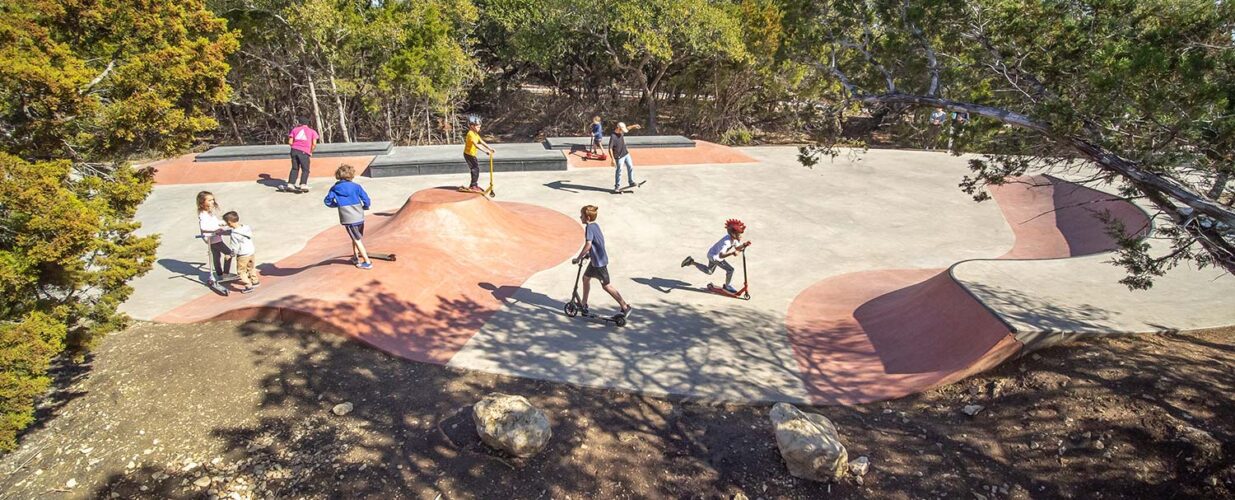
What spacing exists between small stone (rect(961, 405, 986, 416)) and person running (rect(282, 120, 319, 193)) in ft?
45.9

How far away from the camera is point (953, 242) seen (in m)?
11.9

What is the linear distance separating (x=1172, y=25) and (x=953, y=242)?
24.2 ft

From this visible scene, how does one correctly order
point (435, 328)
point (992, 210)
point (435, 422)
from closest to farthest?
point (435, 422) < point (435, 328) < point (992, 210)

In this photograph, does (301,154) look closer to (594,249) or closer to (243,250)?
(243,250)

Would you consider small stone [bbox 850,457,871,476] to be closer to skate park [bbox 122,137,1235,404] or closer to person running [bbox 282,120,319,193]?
skate park [bbox 122,137,1235,404]

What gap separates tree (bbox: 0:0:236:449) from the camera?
170 inches

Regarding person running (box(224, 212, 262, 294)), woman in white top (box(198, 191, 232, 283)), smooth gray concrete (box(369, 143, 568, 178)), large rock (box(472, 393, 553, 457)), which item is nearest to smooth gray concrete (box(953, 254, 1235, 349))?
large rock (box(472, 393, 553, 457))

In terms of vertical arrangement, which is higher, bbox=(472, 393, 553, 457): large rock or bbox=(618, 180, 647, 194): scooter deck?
bbox=(618, 180, 647, 194): scooter deck

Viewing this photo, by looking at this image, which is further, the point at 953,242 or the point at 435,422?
the point at 953,242

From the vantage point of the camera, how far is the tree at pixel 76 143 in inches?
170

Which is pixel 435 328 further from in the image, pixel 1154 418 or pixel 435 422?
pixel 1154 418

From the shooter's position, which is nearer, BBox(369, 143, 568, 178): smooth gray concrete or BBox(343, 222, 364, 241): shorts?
BBox(343, 222, 364, 241): shorts

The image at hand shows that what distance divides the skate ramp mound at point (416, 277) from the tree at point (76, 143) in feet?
6.55

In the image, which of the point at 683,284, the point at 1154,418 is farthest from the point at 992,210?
the point at 1154,418
